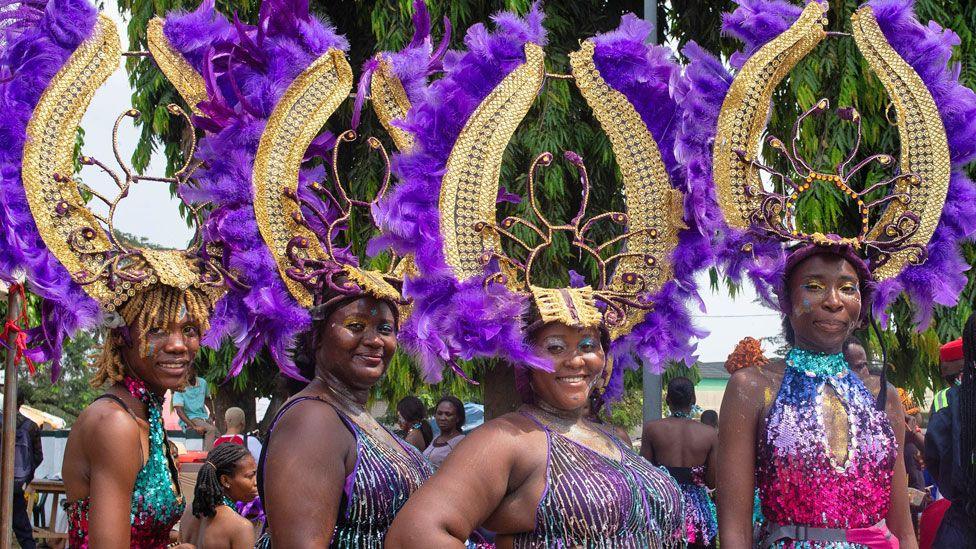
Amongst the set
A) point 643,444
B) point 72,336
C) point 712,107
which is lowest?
point 643,444

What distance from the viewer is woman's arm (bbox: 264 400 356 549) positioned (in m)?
3.34

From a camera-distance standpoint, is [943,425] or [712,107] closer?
[712,107]

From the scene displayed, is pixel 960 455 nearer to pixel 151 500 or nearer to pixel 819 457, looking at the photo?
pixel 819 457

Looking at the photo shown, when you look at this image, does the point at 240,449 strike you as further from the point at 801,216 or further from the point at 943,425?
the point at 801,216

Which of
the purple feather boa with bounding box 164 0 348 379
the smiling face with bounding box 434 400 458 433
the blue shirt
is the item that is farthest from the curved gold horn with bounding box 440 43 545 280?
the blue shirt

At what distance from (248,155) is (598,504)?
182cm

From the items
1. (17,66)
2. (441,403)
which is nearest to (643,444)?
(441,403)

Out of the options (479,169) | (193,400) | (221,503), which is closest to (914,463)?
(221,503)

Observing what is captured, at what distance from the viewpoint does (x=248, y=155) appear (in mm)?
4191

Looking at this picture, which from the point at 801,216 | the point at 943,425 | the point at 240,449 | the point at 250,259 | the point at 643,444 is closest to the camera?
the point at 250,259

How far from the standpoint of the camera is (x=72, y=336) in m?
4.12

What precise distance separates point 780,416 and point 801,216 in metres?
5.68

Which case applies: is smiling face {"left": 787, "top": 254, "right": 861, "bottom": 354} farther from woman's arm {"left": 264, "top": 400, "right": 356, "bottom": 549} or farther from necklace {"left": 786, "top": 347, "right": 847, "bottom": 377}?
woman's arm {"left": 264, "top": 400, "right": 356, "bottom": 549}

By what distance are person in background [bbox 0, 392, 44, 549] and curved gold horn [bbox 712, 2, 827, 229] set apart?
22.9ft
